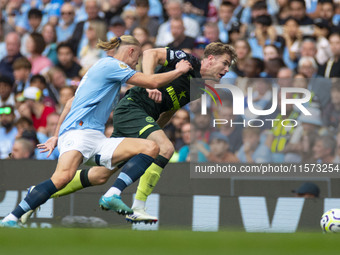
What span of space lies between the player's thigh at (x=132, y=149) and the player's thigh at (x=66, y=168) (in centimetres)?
44

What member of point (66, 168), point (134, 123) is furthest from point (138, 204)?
point (66, 168)

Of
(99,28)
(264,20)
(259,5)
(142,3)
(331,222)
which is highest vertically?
(142,3)

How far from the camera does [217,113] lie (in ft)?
41.6

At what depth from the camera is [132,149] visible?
7.60 meters

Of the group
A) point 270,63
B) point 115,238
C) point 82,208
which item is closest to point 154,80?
point 115,238

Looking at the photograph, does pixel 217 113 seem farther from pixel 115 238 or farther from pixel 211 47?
pixel 115 238

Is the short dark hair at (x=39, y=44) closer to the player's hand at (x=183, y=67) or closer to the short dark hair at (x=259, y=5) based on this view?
the short dark hair at (x=259, y=5)

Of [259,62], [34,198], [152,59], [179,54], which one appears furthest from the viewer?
[259,62]

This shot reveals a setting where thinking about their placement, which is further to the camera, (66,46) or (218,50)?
(66,46)

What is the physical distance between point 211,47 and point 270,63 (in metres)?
4.00

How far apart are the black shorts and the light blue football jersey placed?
54 centimetres

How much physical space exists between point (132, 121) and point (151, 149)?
2.39 feet

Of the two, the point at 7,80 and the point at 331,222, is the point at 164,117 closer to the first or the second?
the point at 331,222

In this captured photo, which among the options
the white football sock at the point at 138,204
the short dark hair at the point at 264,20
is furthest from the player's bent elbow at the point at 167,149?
the short dark hair at the point at 264,20
